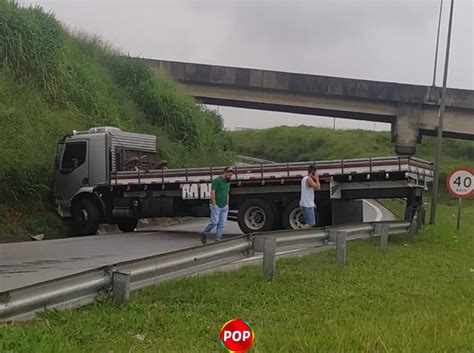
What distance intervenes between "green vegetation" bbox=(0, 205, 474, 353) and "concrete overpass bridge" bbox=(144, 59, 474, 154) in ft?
101

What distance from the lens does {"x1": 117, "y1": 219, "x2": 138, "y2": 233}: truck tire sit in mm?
16172

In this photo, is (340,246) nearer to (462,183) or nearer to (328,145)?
(462,183)

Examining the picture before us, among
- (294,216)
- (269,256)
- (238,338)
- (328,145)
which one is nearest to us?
(238,338)

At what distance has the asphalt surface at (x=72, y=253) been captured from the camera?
7863 mm

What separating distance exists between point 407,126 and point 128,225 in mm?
26631

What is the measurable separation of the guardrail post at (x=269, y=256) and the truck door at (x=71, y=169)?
9.89 m

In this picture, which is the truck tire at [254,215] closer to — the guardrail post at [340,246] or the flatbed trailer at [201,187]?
the flatbed trailer at [201,187]

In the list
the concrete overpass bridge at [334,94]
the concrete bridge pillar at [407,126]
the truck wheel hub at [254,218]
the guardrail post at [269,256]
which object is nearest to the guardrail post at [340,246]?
the guardrail post at [269,256]

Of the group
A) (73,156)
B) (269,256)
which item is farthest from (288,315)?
(73,156)

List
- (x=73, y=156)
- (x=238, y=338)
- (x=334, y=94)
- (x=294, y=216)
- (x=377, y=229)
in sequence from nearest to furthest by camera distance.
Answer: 1. (x=238, y=338)
2. (x=377, y=229)
3. (x=294, y=216)
4. (x=73, y=156)
5. (x=334, y=94)

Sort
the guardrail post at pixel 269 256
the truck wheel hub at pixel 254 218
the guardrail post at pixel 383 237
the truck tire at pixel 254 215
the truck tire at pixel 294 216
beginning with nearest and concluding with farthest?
the guardrail post at pixel 269 256
the guardrail post at pixel 383 237
the truck tire at pixel 294 216
the truck tire at pixel 254 215
the truck wheel hub at pixel 254 218

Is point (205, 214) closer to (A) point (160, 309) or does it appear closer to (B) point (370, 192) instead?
(B) point (370, 192)

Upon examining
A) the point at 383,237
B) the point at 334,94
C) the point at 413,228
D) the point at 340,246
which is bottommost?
the point at 413,228

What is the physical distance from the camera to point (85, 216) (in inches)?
611
